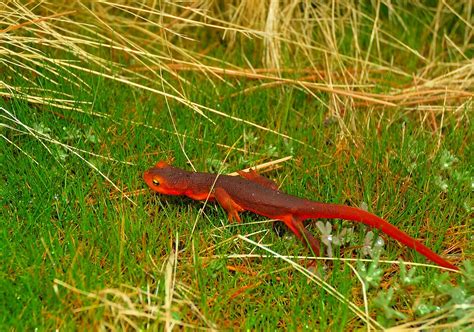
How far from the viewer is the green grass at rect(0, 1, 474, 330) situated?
7.22ft

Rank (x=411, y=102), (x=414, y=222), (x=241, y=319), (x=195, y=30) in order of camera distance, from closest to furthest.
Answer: (x=241, y=319) → (x=414, y=222) → (x=411, y=102) → (x=195, y=30)

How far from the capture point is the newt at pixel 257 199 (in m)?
2.46

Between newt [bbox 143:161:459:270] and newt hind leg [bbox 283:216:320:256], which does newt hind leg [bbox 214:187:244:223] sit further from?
newt hind leg [bbox 283:216:320:256]

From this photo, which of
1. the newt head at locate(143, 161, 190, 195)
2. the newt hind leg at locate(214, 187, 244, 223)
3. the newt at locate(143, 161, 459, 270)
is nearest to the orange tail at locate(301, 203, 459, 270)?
the newt at locate(143, 161, 459, 270)

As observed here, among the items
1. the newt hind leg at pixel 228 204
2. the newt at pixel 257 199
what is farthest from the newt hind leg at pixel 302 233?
the newt hind leg at pixel 228 204

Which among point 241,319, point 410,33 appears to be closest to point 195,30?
point 410,33

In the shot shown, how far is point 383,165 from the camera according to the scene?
9.47 ft

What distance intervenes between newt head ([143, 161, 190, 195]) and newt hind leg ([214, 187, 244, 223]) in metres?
0.14

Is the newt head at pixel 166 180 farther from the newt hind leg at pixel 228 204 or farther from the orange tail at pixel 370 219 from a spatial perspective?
the orange tail at pixel 370 219

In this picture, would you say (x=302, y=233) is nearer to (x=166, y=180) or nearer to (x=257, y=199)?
(x=257, y=199)

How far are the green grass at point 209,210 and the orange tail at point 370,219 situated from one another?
7 centimetres

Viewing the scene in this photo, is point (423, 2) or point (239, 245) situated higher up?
point (423, 2)

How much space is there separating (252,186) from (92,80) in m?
1.08

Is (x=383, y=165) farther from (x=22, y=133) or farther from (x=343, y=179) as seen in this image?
(x=22, y=133)
